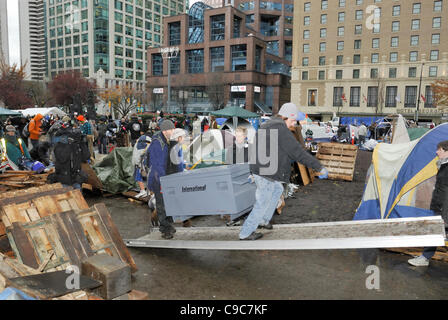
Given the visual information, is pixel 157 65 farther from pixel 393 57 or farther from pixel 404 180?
pixel 404 180

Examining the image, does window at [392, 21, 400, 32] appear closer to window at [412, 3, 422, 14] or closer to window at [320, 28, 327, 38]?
window at [412, 3, 422, 14]

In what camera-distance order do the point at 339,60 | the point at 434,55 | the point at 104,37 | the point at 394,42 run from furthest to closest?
the point at 104,37
the point at 339,60
the point at 394,42
the point at 434,55

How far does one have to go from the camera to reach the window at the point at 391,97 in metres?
56.8

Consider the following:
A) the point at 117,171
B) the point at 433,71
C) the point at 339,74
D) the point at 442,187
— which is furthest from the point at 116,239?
the point at 433,71

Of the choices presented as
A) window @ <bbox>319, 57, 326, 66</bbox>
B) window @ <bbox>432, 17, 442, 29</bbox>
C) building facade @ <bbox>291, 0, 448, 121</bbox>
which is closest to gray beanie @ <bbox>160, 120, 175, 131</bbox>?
building facade @ <bbox>291, 0, 448, 121</bbox>

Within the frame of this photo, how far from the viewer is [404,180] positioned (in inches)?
218

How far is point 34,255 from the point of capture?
4.01m

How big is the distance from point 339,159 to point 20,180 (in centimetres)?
990

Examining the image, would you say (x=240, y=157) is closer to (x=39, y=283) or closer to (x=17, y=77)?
(x=39, y=283)

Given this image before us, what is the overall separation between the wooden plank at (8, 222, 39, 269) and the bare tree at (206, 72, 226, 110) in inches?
2255

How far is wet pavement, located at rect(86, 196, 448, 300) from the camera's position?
4.04 m

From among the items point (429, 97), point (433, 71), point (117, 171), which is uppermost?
point (433, 71)

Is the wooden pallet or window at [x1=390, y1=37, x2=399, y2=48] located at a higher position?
window at [x1=390, y1=37, x2=399, y2=48]
